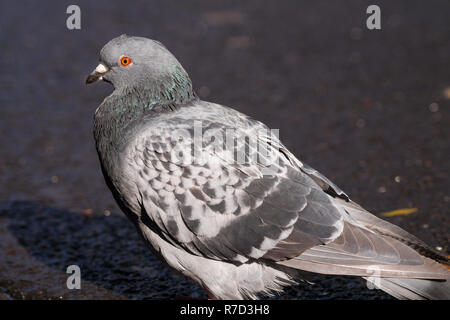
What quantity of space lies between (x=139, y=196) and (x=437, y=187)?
262 cm

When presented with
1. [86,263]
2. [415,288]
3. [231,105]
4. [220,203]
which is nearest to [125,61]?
[220,203]

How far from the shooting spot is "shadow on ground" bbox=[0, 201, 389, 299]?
4.33 meters

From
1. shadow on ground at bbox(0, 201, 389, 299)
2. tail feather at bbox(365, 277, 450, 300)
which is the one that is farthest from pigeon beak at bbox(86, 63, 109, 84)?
tail feather at bbox(365, 277, 450, 300)

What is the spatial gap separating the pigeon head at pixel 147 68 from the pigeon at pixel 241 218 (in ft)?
0.81

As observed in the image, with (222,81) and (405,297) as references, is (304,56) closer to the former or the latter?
(222,81)

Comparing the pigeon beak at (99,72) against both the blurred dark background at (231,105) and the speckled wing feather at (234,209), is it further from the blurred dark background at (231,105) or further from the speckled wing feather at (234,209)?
the blurred dark background at (231,105)

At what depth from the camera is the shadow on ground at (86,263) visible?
433 cm

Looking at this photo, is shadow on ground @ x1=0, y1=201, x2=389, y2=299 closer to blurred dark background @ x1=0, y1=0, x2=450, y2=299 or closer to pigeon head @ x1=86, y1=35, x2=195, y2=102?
blurred dark background @ x1=0, y1=0, x2=450, y2=299

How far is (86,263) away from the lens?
15.4ft

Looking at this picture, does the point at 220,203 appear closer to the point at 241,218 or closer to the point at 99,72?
the point at 241,218

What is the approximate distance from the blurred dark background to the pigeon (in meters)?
0.65

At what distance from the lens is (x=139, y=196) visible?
3773mm

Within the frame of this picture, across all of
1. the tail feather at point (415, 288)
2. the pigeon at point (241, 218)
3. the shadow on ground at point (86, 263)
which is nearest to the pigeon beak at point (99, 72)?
the pigeon at point (241, 218)

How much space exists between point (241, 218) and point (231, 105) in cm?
326
